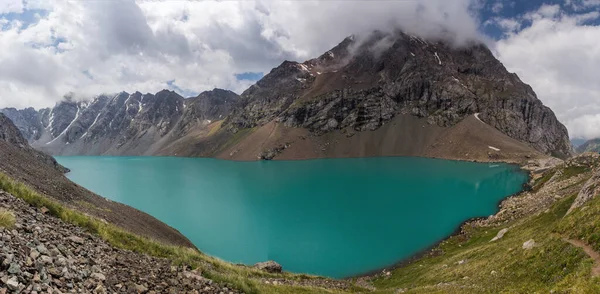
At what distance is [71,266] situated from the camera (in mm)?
8891

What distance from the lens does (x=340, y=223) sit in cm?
6331

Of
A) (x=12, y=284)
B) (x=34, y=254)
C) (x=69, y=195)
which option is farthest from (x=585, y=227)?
(x=69, y=195)

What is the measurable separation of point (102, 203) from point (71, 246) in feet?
115

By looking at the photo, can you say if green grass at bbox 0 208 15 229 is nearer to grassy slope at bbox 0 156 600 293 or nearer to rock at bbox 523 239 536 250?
grassy slope at bbox 0 156 600 293

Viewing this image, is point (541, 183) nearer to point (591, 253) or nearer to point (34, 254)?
point (591, 253)

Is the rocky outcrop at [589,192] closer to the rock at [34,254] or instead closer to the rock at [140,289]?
the rock at [140,289]

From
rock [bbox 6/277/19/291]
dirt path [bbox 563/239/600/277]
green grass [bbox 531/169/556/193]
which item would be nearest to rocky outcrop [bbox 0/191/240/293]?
rock [bbox 6/277/19/291]

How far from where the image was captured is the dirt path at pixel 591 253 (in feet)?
43.3

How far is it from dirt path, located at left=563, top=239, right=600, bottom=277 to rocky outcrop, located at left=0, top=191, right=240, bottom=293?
52.0 feet

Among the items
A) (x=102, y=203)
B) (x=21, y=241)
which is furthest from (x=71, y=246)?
(x=102, y=203)

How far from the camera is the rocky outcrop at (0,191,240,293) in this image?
7055mm

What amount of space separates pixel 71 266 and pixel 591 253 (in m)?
22.6

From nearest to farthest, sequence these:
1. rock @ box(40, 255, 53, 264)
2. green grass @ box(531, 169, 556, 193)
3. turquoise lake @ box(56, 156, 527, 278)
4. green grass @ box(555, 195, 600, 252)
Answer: rock @ box(40, 255, 53, 264) < green grass @ box(555, 195, 600, 252) < turquoise lake @ box(56, 156, 527, 278) < green grass @ box(531, 169, 556, 193)

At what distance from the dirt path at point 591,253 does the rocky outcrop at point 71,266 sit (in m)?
15.8
